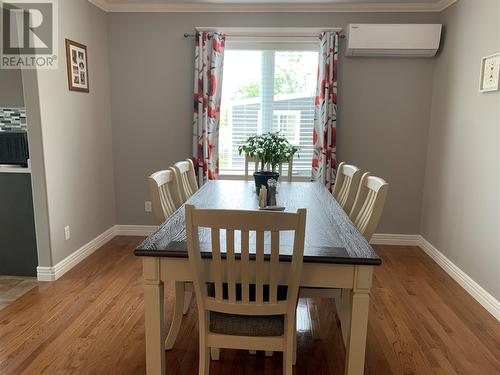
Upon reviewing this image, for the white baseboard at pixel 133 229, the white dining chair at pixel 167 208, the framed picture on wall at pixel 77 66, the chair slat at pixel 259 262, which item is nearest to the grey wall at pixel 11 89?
the framed picture on wall at pixel 77 66

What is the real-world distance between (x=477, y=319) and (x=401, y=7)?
285cm

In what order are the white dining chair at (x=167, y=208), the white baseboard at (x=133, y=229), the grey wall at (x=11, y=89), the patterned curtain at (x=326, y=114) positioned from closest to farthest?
the white dining chair at (x=167, y=208) → the grey wall at (x=11, y=89) → the patterned curtain at (x=326, y=114) → the white baseboard at (x=133, y=229)

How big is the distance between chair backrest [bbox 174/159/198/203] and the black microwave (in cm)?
131

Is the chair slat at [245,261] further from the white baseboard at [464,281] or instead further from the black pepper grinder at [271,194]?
the white baseboard at [464,281]

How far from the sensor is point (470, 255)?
2980 millimetres

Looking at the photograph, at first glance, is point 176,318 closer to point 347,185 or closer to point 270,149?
point 270,149

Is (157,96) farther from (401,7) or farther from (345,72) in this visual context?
(401,7)

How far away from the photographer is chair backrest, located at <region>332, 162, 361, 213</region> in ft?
8.23

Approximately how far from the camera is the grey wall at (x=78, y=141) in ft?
9.74

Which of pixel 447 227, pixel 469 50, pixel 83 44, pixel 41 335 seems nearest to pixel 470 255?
pixel 447 227

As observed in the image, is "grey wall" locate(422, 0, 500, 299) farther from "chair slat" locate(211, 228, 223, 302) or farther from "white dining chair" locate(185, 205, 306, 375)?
"chair slat" locate(211, 228, 223, 302)

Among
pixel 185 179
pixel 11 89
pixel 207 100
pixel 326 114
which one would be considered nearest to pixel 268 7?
pixel 207 100

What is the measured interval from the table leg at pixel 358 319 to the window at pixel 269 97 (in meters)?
2.65

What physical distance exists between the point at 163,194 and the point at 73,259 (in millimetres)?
1608
